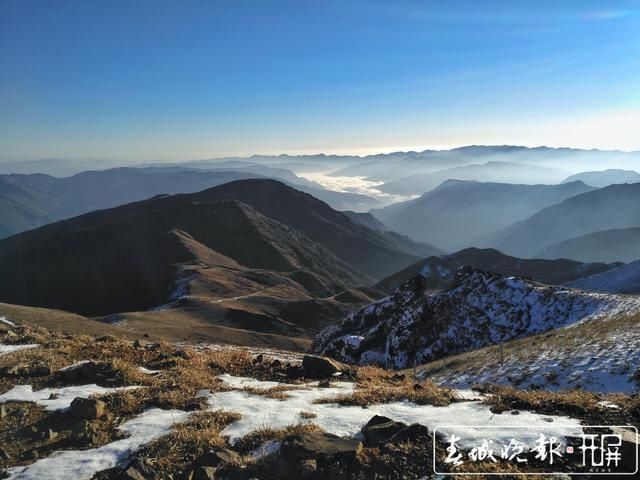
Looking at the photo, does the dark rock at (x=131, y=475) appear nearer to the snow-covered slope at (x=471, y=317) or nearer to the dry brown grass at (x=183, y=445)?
the dry brown grass at (x=183, y=445)

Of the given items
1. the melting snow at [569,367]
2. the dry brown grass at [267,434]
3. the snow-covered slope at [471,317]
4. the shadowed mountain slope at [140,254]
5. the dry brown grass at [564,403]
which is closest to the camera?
the dry brown grass at [267,434]

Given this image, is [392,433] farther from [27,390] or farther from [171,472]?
[27,390]

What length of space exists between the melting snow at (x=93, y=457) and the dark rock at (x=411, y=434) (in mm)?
4362

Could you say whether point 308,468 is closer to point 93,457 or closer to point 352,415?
point 352,415

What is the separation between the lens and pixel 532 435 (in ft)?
23.2

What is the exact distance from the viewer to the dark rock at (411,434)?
6977 mm

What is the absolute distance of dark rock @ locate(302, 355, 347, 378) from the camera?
12.7 meters

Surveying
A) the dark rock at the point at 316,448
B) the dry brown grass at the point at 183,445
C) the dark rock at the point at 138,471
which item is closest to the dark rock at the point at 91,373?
the dry brown grass at the point at 183,445

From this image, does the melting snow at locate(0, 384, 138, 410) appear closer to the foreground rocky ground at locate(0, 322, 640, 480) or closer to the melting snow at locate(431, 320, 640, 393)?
the foreground rocky ground at locate(0, 322, 640, 480)

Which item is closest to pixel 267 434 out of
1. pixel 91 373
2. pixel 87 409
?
pixel 87 409

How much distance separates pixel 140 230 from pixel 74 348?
458 ft

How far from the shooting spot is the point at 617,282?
51125 millimetres

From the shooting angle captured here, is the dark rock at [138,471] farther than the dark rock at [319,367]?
No

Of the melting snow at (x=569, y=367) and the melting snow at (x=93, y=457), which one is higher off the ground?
the melting snow at (x=93, y=457)
